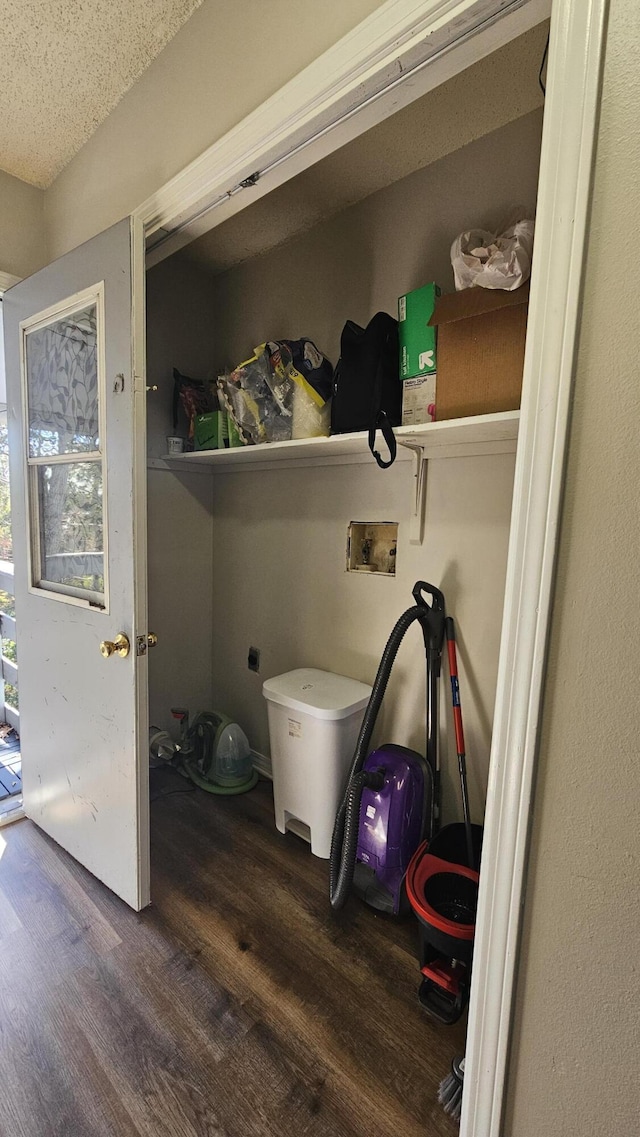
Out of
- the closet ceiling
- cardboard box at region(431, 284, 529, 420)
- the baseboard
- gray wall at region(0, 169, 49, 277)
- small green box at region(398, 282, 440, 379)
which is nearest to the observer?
cardboard box at region(431, 284, 529, 420)

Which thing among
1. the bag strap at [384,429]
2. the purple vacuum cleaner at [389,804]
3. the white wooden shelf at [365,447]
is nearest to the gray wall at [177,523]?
the white wooden shelf at [365,447]

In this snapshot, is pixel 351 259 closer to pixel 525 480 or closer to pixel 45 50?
pixel 45 50

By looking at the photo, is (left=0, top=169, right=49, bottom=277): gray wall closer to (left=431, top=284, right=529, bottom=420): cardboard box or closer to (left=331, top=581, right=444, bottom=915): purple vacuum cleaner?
(left=431, top=284, right=529, bottom=420): cardboard box

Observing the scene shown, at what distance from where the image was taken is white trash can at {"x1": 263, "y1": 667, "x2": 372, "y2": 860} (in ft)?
5.75

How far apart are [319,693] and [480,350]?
132 cm

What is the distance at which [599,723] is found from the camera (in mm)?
657

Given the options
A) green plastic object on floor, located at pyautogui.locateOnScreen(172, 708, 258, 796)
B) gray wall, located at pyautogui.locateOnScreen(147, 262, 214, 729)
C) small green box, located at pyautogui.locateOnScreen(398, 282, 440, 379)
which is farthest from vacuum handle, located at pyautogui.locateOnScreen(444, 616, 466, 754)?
gray wall, located at pyautogui.locateOnScreen(147, 262, 214, 729)

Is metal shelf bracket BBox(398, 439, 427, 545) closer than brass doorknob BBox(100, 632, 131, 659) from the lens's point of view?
No

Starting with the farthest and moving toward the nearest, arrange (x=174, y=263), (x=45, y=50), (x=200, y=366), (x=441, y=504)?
(x=200, y=366) < (x=174, y=263) < (x=441, y=504) < (x=45, y=50)

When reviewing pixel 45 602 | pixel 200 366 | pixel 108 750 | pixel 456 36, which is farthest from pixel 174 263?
pixel 108 750

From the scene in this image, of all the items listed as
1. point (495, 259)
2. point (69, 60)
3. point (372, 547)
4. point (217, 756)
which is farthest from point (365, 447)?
point (217, 756)

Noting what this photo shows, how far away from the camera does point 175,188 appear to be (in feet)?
4.23

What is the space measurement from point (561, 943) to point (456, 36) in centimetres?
149

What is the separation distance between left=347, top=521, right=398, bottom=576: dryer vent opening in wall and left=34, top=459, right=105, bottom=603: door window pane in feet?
3.25
